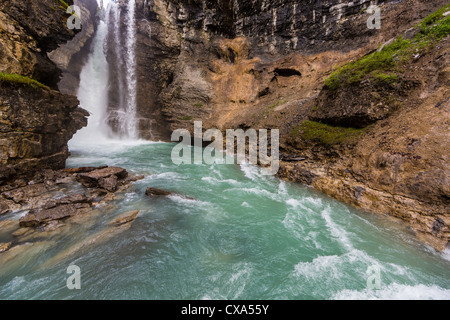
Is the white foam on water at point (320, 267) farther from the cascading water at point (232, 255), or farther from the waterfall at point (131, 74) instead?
the waterfall at point (131, 74)

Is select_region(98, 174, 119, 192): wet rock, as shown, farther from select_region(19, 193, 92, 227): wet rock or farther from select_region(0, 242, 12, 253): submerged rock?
select_region(0, 242, 12, 253): submerged rock

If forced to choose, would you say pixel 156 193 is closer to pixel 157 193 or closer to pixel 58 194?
pixel 157 193

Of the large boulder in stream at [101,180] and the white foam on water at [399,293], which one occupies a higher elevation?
the large boulder in stream at [101,180]

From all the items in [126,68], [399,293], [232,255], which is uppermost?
[126,68]

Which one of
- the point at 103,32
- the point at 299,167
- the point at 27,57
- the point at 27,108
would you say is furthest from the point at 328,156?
the point at 103,32

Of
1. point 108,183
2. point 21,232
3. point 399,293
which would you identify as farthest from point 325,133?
point 21,232

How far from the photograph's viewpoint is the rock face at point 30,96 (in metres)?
6.35

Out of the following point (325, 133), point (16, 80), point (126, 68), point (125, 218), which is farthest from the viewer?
point (126, 68)

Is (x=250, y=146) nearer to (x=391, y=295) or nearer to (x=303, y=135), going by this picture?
(x=303, y=135)

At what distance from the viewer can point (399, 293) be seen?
3.25m

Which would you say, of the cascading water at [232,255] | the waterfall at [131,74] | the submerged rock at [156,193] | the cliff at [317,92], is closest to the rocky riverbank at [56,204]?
the cascading water at [232,255]

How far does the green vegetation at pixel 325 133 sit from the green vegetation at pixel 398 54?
6.75ft

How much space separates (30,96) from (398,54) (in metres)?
14.9

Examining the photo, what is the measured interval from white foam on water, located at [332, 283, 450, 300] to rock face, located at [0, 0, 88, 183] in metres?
10.5
